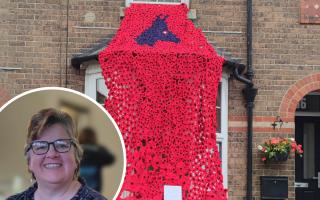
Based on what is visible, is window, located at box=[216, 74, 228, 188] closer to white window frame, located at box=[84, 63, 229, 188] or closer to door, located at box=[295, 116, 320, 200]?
white window frame, located at box=[84, 63, 229, 188]

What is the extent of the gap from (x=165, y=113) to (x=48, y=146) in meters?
4.86

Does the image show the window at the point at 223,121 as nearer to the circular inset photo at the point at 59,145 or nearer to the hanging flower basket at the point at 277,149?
the hanging flower basket at the point at 277,149

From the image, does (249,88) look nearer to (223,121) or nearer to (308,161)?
(223,121)

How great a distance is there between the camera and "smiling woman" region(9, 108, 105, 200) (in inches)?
105

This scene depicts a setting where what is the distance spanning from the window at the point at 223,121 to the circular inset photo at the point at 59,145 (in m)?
6.07

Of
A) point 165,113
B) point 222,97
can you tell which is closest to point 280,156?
point 222,97

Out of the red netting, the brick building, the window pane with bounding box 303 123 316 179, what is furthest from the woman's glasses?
the window pane with bounding box 303 123 316 179

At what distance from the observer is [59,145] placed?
8.83ft

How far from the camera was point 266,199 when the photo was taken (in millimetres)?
8656

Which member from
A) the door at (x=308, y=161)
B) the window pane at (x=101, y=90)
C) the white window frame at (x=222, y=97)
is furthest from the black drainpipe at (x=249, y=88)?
the door at (x=308, y=161)

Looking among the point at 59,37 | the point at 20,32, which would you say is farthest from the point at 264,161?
the point at 20,32

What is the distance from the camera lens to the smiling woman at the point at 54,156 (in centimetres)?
266

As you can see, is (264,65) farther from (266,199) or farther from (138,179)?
(138,179)

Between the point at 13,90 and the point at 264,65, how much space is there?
386cm
